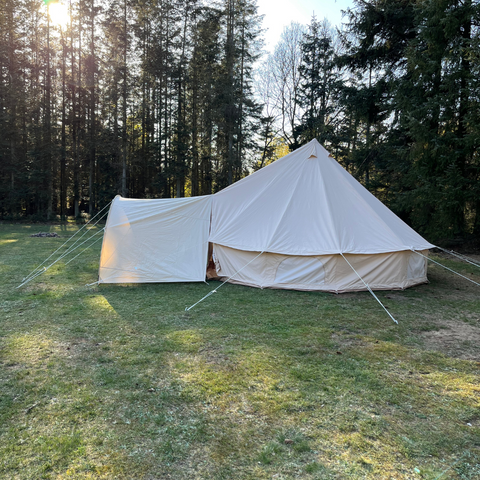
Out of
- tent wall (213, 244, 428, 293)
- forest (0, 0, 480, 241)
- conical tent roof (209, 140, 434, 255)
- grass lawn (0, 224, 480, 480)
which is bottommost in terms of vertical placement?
grass lawn (0, 224, 480, 480)

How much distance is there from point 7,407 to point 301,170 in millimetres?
6267

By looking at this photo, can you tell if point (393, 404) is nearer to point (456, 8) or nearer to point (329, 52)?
point (456, 8)

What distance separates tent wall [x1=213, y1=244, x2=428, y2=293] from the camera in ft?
19.5

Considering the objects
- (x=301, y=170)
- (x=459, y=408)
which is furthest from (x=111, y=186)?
(x=459, y=408)

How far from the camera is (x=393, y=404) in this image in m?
2.62

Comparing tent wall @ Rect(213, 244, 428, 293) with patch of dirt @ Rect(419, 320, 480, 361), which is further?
tent wall @ Rect(213, 244, 428, 293)

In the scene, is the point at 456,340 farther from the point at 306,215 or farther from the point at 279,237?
the point at 306,215

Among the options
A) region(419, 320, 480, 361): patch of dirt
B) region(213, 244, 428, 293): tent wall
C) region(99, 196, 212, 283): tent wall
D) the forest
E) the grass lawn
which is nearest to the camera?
the grass lawn

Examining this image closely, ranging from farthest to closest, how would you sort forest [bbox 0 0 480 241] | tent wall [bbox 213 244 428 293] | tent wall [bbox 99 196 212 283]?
forest [bbox 0 0 480 241]
tent wall [bbox 99 196 212 283]
tent wall [bbox 213 244 428 293]

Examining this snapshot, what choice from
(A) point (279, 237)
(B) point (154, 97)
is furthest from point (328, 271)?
(B) point (154, 97)

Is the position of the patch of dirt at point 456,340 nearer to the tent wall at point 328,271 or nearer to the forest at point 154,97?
the tent wall at point 328,271

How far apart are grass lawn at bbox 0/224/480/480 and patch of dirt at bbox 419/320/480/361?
25mm

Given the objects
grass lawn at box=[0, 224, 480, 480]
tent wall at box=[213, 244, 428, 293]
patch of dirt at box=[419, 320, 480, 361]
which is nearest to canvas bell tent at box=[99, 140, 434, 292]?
tent wall at box=[213, 244, 428, 293]

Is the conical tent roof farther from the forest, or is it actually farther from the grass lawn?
the forest
